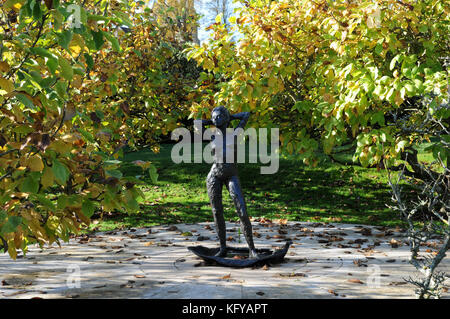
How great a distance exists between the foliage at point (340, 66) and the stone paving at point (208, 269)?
1.57 m

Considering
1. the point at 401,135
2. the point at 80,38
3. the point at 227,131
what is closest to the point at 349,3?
the point at 401,135

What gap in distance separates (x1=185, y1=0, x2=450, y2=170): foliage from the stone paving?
1.57 meters

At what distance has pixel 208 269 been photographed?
18.5 ft

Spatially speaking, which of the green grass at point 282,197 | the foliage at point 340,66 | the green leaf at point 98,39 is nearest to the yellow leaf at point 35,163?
the green leaf at point 98,39

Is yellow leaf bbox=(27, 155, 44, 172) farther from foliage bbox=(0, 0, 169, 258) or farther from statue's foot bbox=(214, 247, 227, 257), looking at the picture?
statue's foot bbox=(214, 247, 227, 257)

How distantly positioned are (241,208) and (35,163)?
351cm

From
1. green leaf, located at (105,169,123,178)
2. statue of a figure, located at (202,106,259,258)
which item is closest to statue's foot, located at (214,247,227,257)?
statue of a figure, located at (202,106,259,258)

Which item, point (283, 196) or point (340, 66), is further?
point (283, 196)

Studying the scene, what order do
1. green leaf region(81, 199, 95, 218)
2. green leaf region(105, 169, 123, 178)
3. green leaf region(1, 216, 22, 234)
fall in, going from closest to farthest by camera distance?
green leaf region(1, 216, 22, 234)
green leaf region(105, 169, 123, 178)
green leaf region(81, 199, 95, 218)

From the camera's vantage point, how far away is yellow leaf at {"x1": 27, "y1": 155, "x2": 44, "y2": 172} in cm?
261

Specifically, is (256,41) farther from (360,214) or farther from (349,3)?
(360,214)

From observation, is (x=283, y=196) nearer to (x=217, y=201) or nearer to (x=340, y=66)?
(x=340, y=66)

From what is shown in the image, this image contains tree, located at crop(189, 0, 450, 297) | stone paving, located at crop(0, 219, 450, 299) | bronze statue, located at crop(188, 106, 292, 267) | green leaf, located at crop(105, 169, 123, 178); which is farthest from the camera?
bronze statue, located at crop(188, 106, 292, 267)

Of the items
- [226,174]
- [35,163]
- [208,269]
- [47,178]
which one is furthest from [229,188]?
[35,163]
